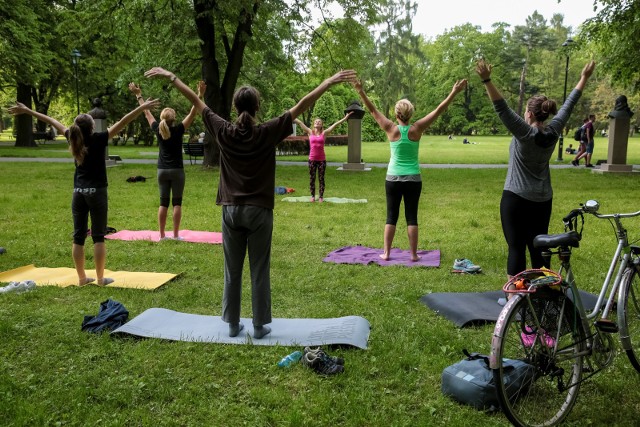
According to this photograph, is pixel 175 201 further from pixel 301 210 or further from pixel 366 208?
pixel 366 208

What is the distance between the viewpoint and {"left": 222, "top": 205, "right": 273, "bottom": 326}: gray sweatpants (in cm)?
437

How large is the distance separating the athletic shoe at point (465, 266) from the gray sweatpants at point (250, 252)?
317cm

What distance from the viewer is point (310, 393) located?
12.3 feet

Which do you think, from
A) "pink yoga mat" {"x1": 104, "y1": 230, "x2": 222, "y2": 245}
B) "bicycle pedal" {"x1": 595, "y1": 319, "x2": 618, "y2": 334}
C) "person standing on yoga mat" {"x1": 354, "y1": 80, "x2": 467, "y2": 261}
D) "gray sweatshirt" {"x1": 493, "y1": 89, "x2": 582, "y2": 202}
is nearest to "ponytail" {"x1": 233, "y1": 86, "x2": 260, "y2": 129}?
"gray sweatshirt" {"x1": 493, "y1": 89, "x2": 582, "y2": 202}

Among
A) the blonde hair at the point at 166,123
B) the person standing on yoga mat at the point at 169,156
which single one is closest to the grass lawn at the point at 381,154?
the person standing on yoga mat at the point at 169,156

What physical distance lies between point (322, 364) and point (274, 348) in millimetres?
571

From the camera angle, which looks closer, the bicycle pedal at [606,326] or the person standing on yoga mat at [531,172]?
the bicycle pedal at [606,326]

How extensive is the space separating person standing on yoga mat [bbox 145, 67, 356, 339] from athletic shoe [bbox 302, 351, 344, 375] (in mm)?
723

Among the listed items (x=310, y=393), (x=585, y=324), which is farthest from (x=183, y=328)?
(x=585, y=324)

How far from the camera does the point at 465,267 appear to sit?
6.96 metres

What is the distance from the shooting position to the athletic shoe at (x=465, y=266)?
6.87 m

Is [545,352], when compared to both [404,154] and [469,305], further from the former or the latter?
[404,154]

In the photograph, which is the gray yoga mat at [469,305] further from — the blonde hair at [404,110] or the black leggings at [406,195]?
the blonde hair at [404,110]

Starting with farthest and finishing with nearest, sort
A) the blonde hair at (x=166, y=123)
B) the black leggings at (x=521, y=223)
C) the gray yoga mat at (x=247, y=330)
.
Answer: the blonde hair at (x=166, y=123) < the black leggings at (x=521, y=223) < the gray yoga mat at (x=247, y=330)
